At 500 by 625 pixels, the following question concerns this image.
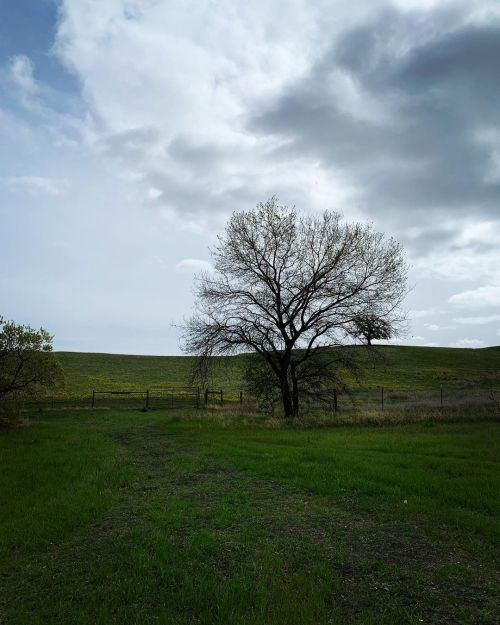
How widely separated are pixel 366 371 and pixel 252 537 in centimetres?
5977

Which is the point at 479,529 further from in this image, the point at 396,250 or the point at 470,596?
the point at 396,250

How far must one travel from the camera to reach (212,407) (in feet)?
110

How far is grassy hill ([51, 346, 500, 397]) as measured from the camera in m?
52.4

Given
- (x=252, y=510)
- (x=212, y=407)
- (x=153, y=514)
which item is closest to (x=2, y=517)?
(x=153, y=514)

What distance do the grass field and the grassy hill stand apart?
2840 cm

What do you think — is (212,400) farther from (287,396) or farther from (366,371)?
(366,371)

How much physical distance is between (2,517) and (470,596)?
24.5 ft

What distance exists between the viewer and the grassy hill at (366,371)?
52.4 meters

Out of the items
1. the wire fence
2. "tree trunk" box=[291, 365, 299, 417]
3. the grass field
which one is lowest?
the grass field

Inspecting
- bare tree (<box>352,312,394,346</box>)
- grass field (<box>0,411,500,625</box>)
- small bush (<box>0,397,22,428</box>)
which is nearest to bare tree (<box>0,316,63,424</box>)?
small bush (<box>0,397,22,428</box>)

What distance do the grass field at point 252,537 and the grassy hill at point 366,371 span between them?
2840 cm

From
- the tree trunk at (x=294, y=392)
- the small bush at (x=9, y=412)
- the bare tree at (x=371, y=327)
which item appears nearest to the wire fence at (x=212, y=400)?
the tree trunk at (x=294, y=392)

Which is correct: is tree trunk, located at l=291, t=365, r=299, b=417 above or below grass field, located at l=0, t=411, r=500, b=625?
above

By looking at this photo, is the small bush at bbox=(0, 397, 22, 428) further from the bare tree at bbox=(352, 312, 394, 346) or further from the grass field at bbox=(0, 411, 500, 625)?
the bare tree at bbox=(352, 312, 394, 346)
